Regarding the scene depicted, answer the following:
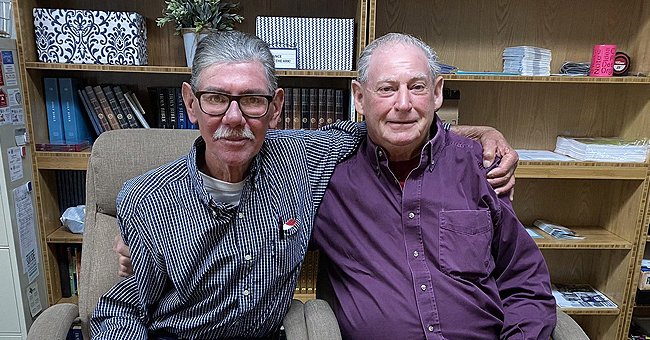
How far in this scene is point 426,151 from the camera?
1.30m

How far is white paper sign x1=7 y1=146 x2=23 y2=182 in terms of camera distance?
5.84 ft

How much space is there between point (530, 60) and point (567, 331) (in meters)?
1.25

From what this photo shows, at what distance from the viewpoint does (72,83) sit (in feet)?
6.60

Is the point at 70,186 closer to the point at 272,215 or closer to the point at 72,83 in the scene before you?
the point at 72,83

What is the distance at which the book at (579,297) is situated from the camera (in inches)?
88.2

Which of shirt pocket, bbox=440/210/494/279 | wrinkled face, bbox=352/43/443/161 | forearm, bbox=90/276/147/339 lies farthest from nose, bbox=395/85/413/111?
forearm, bbox=90/276/147/339

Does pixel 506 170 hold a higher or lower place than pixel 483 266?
higher

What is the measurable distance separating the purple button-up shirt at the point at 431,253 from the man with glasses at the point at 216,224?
16 cm

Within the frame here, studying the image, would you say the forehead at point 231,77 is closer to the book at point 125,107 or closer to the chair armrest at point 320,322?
the chair armrest at point 320,322

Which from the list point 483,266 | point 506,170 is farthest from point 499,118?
point 483,266

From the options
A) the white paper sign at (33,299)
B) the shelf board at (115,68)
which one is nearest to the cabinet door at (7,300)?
the white paper sign at (33,299)

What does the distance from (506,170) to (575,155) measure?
1022 millimetres

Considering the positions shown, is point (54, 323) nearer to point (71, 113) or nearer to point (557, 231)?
point (71, 113)

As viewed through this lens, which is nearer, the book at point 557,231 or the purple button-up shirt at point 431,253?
the purple button-up shirt at point 431,253
